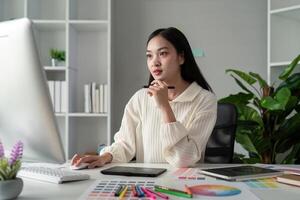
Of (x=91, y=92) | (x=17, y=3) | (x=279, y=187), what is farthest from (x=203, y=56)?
(x=279, y=187)

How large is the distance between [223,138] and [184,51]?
470 mm

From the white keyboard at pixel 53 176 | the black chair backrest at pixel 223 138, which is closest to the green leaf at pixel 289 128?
the black chair backrest at pixel 223 138

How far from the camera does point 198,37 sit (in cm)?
284

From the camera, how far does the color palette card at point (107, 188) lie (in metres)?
0.70

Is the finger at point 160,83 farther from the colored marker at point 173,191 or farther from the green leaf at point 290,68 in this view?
the green leaf at point 290,68

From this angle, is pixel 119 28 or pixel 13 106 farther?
pixel 119 28

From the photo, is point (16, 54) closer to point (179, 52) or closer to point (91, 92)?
point (179, 52)

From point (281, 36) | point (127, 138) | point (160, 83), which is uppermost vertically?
point (281, 36)

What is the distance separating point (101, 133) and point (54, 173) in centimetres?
194

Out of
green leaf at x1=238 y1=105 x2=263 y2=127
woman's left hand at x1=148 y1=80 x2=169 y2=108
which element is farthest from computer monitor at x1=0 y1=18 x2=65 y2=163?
green leaf at x1=238 y1=105 x2=263 y2=127

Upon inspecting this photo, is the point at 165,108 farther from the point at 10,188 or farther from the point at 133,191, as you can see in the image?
the point at 10,188

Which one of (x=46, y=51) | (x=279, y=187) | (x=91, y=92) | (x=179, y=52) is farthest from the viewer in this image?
(x=46, y=51)

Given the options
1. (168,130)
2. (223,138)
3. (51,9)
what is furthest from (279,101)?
(51,9)

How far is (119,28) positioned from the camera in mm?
2836
